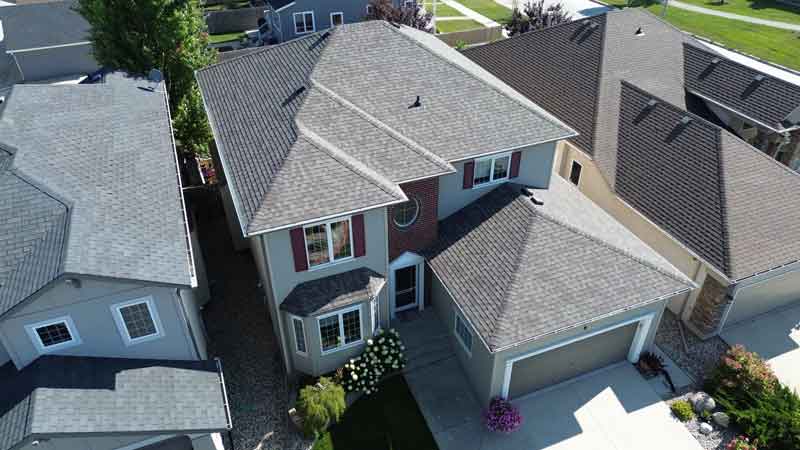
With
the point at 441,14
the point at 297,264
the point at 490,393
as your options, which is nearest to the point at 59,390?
the point at 297,264

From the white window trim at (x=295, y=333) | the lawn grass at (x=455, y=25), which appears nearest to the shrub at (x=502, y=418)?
the white window trim at (x=295, y=333)

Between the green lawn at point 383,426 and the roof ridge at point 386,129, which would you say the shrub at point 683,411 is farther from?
the roof ridge at point 386,129

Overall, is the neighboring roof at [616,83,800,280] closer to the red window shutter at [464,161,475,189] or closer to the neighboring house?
the neighboring house

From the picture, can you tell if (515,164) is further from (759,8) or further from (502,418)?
(759,8)

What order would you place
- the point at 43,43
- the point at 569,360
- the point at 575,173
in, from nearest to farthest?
1. the point at 569,360
2. the point at 575,173
3. the point at 43,43

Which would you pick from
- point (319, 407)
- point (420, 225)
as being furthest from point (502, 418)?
point (420, 225)

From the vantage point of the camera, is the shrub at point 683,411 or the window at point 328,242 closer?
the window at point 328,242
